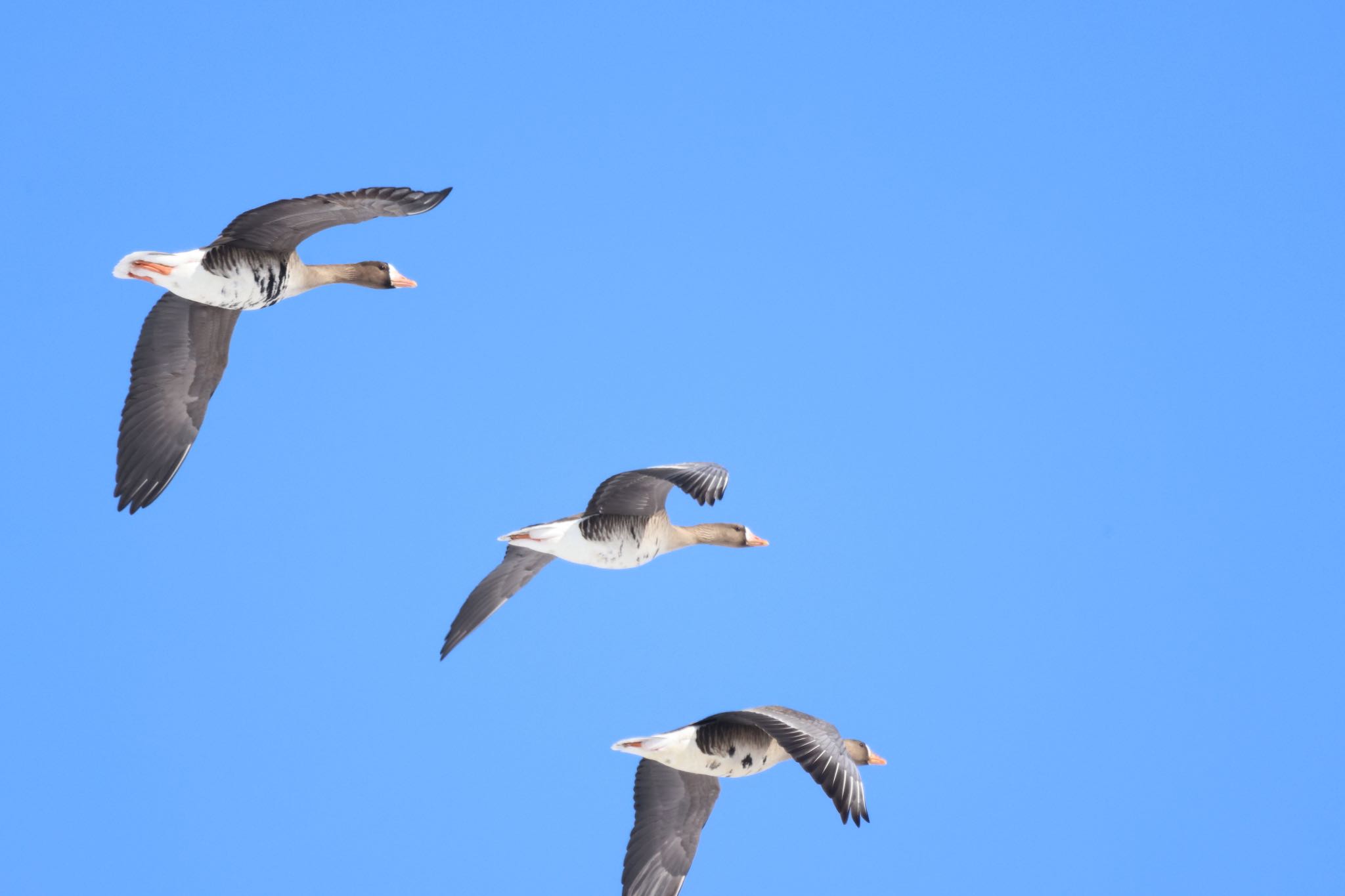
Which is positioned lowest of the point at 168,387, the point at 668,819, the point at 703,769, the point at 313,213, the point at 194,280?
the point at 668,819

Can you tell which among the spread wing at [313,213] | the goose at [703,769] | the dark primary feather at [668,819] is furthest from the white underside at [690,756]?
the spread wing at [313,213]

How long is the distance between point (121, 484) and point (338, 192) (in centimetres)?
271

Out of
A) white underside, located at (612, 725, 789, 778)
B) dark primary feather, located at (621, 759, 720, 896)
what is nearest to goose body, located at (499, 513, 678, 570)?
white underside, located at (612, 725, 789, 778)

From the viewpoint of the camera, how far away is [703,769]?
1015 cm

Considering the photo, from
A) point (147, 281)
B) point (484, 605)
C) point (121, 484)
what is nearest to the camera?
point (147, 281)

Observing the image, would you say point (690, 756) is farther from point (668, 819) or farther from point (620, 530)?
point (620, 530)

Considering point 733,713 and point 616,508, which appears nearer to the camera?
point 733,713

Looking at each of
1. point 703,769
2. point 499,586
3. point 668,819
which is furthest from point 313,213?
point 668,819

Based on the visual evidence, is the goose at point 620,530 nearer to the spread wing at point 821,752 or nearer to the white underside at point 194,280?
the spread wing at point 821,752

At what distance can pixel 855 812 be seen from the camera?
8.62 metres

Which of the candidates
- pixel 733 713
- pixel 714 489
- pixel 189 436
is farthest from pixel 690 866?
pixel 189 436

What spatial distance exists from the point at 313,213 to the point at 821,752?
4.20 meters

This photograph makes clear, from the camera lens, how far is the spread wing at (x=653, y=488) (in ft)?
29.6

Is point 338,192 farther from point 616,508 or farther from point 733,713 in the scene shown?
point 733,713
